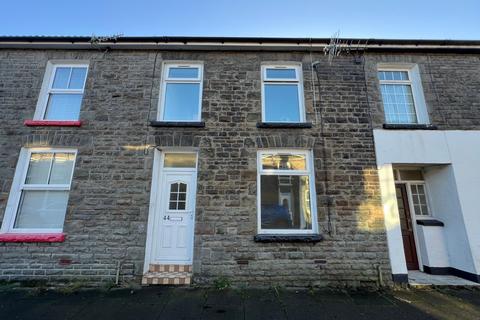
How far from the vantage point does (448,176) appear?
5578 millimetres

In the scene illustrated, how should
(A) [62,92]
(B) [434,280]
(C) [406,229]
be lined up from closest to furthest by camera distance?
(B) [434,280] < (C) [406,229] < (A) [62,92]

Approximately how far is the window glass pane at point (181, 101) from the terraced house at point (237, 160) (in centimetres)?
4

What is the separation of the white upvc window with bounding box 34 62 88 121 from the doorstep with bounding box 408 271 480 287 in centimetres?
858

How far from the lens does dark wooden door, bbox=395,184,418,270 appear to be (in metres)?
5.92

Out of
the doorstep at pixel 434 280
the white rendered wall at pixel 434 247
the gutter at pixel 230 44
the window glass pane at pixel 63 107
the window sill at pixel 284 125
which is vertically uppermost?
the gutter at pixel 230 44

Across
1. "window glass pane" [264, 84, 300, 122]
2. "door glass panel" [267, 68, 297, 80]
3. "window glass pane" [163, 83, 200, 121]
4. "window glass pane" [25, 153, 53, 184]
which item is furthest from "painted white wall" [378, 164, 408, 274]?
"window glass pane" [25, 153, 53, 184]

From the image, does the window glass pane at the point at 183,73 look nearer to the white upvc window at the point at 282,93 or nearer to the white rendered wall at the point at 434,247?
the white upvc window at the point at 282,93

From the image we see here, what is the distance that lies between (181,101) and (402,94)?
5815 mm

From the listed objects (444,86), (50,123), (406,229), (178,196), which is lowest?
(406,229)

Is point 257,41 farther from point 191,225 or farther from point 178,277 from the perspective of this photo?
point 178,277

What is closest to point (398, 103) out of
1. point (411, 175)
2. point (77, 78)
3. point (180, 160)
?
point (411, 175)

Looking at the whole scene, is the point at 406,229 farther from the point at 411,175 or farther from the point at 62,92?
the point at 62,92

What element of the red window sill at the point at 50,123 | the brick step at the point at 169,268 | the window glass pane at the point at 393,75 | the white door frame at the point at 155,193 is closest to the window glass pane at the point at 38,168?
the red window sill at the point at 50,123

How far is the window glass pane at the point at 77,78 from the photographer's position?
20.5 feet
